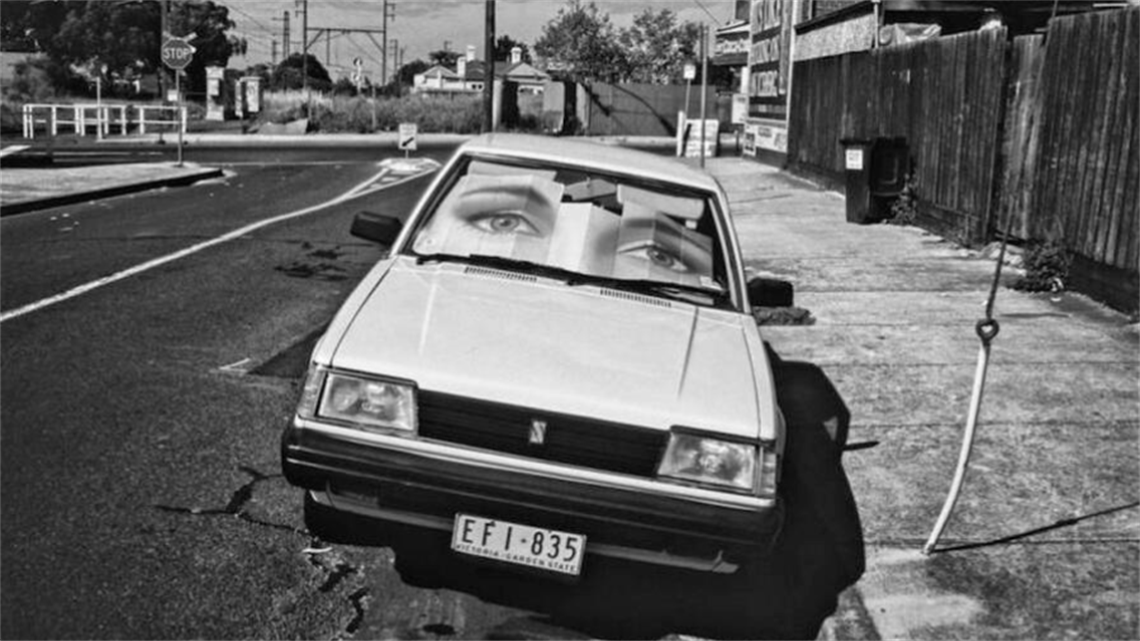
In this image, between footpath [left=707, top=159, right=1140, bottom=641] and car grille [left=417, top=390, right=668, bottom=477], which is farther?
footpath [left=707, top=159, right=1140, bottom=641]

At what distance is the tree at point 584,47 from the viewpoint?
69062mm

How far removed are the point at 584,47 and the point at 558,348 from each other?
66.8 meters

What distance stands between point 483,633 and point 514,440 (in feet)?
2.51

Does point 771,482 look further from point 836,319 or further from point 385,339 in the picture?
point 836,319

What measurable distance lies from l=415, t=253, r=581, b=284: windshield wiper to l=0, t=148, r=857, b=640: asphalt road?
122 centimetres

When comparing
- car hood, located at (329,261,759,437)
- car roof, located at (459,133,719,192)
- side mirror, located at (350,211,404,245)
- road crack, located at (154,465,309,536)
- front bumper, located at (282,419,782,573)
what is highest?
car roof, located at (459,133,719,192)

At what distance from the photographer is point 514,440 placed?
3.86 meters

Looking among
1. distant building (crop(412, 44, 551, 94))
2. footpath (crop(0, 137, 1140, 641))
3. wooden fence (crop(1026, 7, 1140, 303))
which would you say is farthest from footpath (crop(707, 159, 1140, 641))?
distant building (crop(412, 44, 551, 94))

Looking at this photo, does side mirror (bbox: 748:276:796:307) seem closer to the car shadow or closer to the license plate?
the car shadow

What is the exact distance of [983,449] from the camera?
19.8 ft

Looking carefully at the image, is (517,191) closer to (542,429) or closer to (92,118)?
(542,429)

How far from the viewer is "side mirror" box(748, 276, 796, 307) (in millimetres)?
5422

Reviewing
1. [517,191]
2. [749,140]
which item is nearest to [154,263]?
[517,191]

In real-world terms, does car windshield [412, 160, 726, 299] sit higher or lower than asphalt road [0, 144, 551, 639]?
higher
